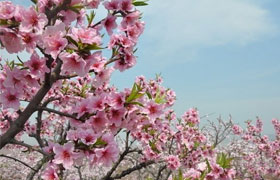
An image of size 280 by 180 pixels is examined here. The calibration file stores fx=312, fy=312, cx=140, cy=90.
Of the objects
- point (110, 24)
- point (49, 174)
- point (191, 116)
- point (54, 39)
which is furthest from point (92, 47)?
point (191, 116)

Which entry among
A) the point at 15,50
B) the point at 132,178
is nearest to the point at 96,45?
the point at 15,50

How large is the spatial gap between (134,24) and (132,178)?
26.2m

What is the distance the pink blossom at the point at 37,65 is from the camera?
10.4 ft

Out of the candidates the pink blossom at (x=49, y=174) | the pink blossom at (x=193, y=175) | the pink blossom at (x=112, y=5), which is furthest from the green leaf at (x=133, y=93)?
the pink blossom at (x=193, y=175)

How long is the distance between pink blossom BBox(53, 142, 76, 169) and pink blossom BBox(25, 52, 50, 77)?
78cm

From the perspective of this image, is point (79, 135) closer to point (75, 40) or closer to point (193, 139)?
point (75, 40)

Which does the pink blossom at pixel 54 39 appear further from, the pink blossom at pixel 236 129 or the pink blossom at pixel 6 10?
the pink blossom at pixel 236 129

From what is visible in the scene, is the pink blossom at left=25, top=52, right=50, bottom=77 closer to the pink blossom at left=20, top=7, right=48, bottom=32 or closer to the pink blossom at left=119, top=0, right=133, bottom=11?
the pink blossom at left=20, top=7, right=48, bottom=32

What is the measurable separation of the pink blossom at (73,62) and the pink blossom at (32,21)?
12.8 inches

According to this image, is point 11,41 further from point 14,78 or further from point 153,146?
point 153,146

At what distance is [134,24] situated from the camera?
355cm

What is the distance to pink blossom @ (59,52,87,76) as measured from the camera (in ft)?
9.46

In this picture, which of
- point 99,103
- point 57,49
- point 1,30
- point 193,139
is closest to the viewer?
point 1,30

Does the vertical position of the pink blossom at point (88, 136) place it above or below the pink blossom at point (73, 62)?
below
